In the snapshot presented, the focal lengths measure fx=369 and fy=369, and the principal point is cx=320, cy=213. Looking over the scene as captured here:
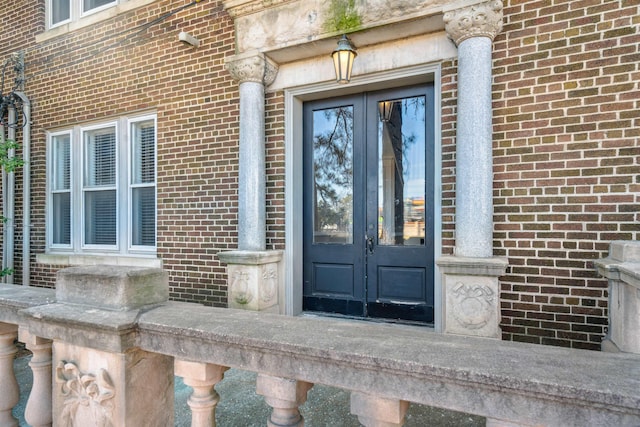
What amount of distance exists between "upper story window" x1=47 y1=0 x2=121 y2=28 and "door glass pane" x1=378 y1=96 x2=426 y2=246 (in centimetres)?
450

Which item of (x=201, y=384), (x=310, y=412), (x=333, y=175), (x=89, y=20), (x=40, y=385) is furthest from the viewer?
(x=89, y=20)

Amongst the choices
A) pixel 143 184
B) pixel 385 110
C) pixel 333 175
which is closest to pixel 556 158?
pixel 385 110

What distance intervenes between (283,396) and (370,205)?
3.09 metres

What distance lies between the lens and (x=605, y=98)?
298 centimetres

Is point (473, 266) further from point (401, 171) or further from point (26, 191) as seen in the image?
point (26, 191)

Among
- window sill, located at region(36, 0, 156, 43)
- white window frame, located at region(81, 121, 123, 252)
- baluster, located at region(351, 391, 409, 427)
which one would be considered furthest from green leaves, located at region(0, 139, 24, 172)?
baluster, located at region(351, 391, 409, 427)

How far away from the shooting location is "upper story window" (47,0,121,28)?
5576mm

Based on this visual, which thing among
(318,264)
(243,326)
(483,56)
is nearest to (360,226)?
(318,264)

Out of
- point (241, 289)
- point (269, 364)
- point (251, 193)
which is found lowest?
point (241, 289)

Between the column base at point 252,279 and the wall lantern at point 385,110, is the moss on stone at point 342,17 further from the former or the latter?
the column base at point 252,279

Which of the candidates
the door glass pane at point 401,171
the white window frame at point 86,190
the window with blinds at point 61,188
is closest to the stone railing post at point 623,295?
the door glass pane at point 401,171

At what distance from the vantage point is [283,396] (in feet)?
3.85

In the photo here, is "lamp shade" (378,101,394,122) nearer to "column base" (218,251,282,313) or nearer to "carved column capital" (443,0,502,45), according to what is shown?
"carved column capital" (443,0,502,45)

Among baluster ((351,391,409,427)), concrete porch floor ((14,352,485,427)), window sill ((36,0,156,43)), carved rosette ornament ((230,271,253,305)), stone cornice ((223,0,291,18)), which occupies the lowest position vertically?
concrete porch floor ((14,352,485,427))
